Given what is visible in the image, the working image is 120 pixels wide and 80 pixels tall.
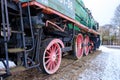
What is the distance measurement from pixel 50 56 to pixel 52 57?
9 centimetres

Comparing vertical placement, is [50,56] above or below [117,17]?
below

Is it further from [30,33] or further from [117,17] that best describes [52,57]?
[117,17]

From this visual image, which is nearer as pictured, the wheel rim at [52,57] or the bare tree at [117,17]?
the wheel rim at [52,57]

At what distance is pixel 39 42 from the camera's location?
4.48 m

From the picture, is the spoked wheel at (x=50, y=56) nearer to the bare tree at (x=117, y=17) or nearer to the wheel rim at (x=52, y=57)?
the wheel rim at (x=52, y=57)

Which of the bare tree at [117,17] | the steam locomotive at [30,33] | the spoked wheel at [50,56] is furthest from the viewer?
the bare tree at [117,17]

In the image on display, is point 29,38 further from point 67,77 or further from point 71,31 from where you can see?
point 71,31

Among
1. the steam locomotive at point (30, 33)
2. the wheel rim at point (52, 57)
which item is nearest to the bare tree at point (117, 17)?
the steam locomotive at point (30, 33)

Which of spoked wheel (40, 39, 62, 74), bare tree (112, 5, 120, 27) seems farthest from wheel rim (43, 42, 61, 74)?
bare tree (112, 5, 120, 27)

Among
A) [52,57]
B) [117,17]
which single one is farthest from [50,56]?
[117,17]

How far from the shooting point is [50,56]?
5.03m

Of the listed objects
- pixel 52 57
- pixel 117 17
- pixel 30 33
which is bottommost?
pixel 52 57

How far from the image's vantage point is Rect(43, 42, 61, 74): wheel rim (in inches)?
Answer: 192

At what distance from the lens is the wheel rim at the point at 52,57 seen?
4.88 meters
